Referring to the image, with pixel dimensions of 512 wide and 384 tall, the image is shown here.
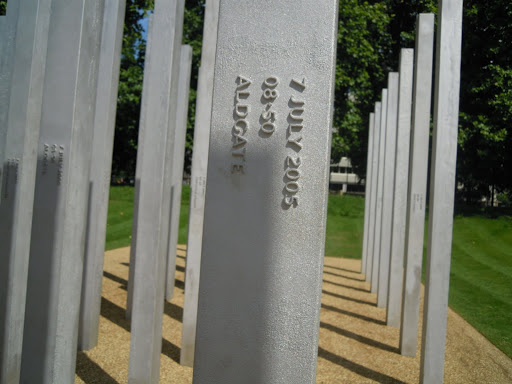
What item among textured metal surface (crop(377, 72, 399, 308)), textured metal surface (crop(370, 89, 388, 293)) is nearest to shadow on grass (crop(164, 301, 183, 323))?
textured metal surface (crop(377, 72, 399, 308))

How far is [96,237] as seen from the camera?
696 centimetres

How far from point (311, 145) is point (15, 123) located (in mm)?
3119

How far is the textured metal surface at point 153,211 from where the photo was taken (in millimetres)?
5164

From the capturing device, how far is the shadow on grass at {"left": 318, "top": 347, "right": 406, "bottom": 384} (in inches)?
248

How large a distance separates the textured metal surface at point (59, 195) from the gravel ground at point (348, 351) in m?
1.54

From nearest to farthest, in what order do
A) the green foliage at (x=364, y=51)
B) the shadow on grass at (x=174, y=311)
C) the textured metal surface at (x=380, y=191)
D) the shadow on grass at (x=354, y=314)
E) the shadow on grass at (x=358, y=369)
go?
the shadow on grass at (x=358, y=369) < the shadow on grass at (x=174, y=311) < the shadow on grass at (x=354, y=314) < the textured metal surface at (x=380, y=191) < the green foliage at (x=364, y=51)

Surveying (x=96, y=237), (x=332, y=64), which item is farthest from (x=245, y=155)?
(x=96, y=237)

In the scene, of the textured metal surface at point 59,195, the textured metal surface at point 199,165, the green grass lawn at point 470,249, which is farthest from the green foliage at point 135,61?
the textured metal surface at point 59,195

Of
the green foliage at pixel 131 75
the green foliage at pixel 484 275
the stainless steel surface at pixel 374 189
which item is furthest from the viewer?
the green foliage at pixel 131 75

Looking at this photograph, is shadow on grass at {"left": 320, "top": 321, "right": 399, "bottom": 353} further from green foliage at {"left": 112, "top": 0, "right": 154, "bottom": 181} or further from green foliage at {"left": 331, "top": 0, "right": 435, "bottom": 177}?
green foliage at {"left": 112, "top": 0, "right": 154, "bottom": 181}

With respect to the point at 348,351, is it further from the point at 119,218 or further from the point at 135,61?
the point at 135,61

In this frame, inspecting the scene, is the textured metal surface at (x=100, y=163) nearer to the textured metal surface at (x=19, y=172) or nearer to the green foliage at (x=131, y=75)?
the textured metal surface at (x=19, y=172)

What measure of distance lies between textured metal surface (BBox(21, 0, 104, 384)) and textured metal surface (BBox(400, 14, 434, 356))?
185 inches

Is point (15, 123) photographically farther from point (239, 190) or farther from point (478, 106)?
point (478, 106)
